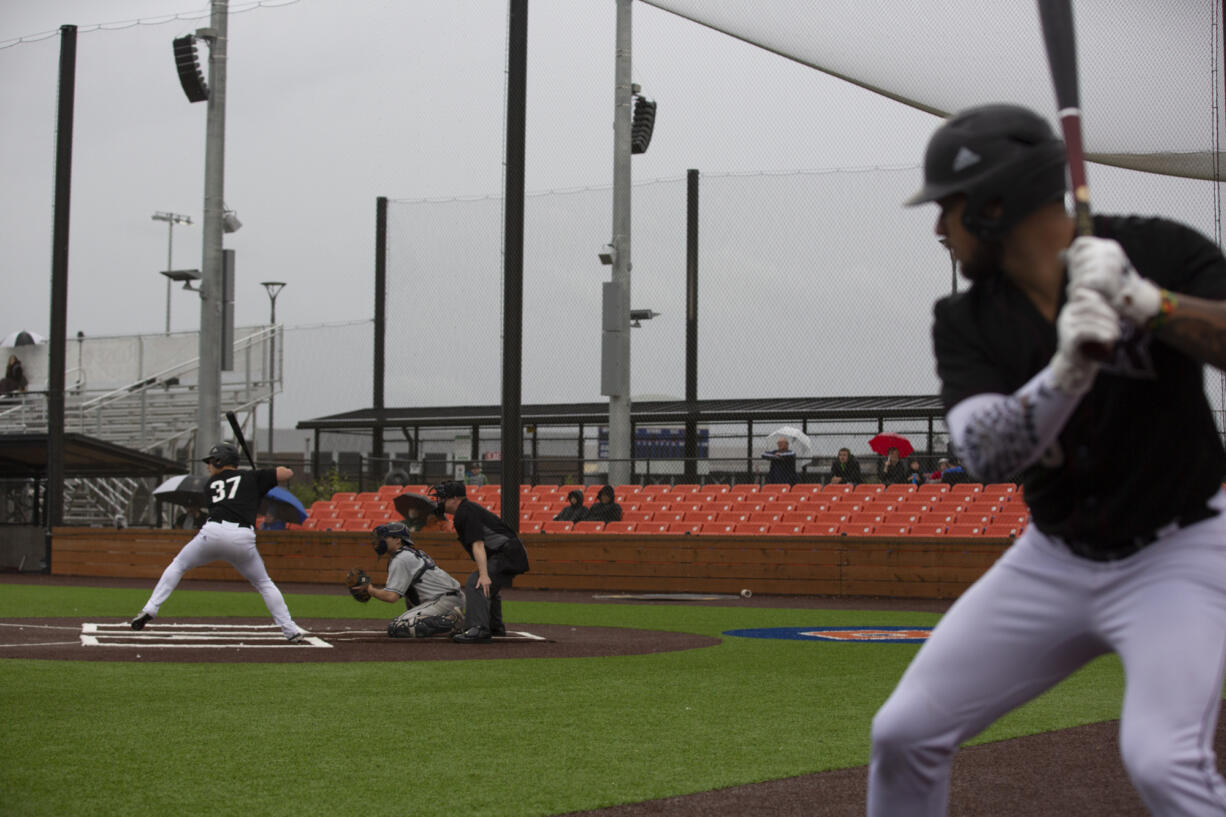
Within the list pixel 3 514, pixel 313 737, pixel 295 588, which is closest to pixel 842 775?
pixel 313 737

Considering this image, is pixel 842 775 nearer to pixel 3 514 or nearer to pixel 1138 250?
pixel 1138 250

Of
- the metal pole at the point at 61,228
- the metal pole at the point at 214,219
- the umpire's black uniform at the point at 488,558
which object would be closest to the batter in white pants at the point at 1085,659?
the umpire's black uniform at the point at 488,558

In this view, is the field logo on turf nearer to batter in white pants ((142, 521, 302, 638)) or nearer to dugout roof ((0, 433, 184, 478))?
batter in white pants ((142, 521, 302, 638))

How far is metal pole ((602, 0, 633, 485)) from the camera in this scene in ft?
72.6

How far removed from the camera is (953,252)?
2928mm

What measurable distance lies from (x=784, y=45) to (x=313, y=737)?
623 centimetres

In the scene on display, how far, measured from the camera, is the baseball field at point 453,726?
5.12m

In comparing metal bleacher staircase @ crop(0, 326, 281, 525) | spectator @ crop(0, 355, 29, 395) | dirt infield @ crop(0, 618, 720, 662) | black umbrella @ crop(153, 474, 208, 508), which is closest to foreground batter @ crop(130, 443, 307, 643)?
dirt infield @ crop(0, 618, 720, 662)

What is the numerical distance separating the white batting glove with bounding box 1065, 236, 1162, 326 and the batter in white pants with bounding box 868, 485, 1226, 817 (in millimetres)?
547

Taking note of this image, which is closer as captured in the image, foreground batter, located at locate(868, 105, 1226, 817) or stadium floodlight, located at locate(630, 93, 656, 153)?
foreground batter, located at locate(868, 105, 1226, 817)

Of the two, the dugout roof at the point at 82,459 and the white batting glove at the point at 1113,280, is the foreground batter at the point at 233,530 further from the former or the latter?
the dugout roof at the point at 82,459

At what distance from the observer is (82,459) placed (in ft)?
84.9

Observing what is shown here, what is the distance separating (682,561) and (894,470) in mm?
3607

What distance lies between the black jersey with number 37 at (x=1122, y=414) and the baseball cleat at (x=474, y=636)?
8.91 metres
